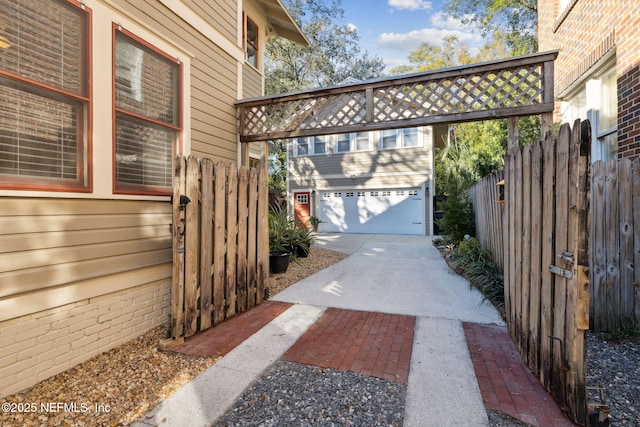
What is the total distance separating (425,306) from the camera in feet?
12.7

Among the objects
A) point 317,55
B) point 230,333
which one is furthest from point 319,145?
point 230,333

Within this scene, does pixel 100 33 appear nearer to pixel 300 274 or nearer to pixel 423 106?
pixel 423 106

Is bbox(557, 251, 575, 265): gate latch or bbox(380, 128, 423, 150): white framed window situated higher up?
bbox(380, 128, 423, 150): white framed window

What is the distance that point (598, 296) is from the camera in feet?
9.84

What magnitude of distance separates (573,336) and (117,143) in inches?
154

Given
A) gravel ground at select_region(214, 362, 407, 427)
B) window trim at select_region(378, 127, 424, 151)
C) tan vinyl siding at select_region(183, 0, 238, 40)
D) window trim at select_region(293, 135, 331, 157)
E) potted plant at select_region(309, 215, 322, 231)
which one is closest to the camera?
gravel ground at select_region(214, 362, 407, 427)

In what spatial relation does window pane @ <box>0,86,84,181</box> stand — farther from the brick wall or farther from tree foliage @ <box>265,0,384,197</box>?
tree foliage @ <box>265,0,384,197</box>

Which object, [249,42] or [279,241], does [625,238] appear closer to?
[279,241]

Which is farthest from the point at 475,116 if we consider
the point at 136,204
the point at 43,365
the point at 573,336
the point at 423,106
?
the point at 43,365

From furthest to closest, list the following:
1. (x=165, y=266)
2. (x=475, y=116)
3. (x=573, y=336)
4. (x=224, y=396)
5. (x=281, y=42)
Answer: (x=281, y=42), (x=475, y=116), (x=165, y=266), (x=224, y=396), (x=573, y=336)

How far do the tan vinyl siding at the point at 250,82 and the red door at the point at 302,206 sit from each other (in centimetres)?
786

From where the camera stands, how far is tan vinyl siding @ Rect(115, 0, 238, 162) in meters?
3.57

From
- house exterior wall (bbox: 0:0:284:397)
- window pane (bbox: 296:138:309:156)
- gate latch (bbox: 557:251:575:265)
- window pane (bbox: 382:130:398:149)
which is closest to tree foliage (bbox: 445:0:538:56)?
window pane (bbox: 382:130:398:149)

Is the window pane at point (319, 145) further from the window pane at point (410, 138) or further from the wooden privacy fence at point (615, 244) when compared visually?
the wooden privacy fence at point (615, 244)
